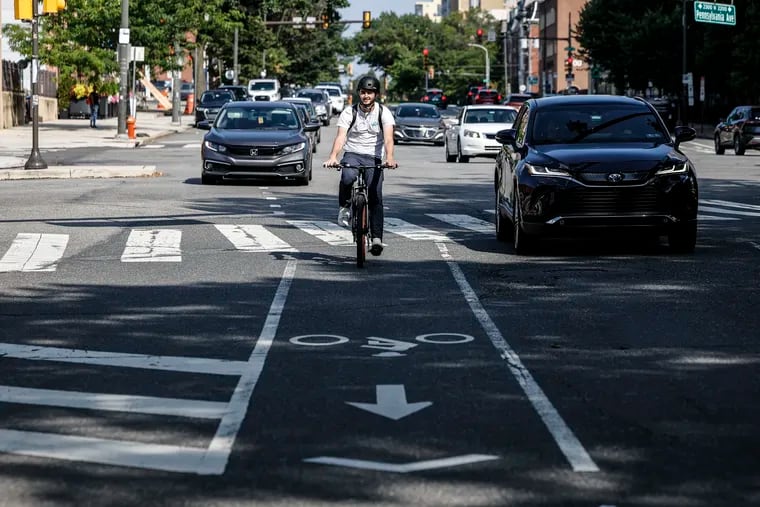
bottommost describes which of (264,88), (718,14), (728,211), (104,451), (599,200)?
(104,451)

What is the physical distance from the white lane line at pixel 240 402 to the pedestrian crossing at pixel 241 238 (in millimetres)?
3846

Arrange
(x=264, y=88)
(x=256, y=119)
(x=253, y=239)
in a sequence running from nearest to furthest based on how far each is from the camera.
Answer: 1. (x=253, y=239)
2. (x=256, y=119)
3. (x=264, y=88)

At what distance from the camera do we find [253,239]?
56.7 ft

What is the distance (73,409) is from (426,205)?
51.1 ft

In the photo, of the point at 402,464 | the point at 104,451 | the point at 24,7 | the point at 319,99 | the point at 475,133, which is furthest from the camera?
the point at 319,99

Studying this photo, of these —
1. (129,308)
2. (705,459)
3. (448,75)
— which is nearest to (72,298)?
(129,308)

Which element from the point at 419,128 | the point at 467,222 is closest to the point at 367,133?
the point at 467,222

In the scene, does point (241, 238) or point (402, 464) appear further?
point (241, 238)

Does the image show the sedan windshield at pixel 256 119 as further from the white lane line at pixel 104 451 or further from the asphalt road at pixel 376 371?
the white lane line at pixel 104 451

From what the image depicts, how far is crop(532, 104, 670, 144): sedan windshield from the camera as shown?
16.0m

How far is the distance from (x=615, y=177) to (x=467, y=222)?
16.9 ft

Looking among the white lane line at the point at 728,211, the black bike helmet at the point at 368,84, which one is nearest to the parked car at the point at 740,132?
the white lane line at the point at 728,211

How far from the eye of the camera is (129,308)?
1163 cm

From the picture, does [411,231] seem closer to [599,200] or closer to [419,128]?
[599,200]
